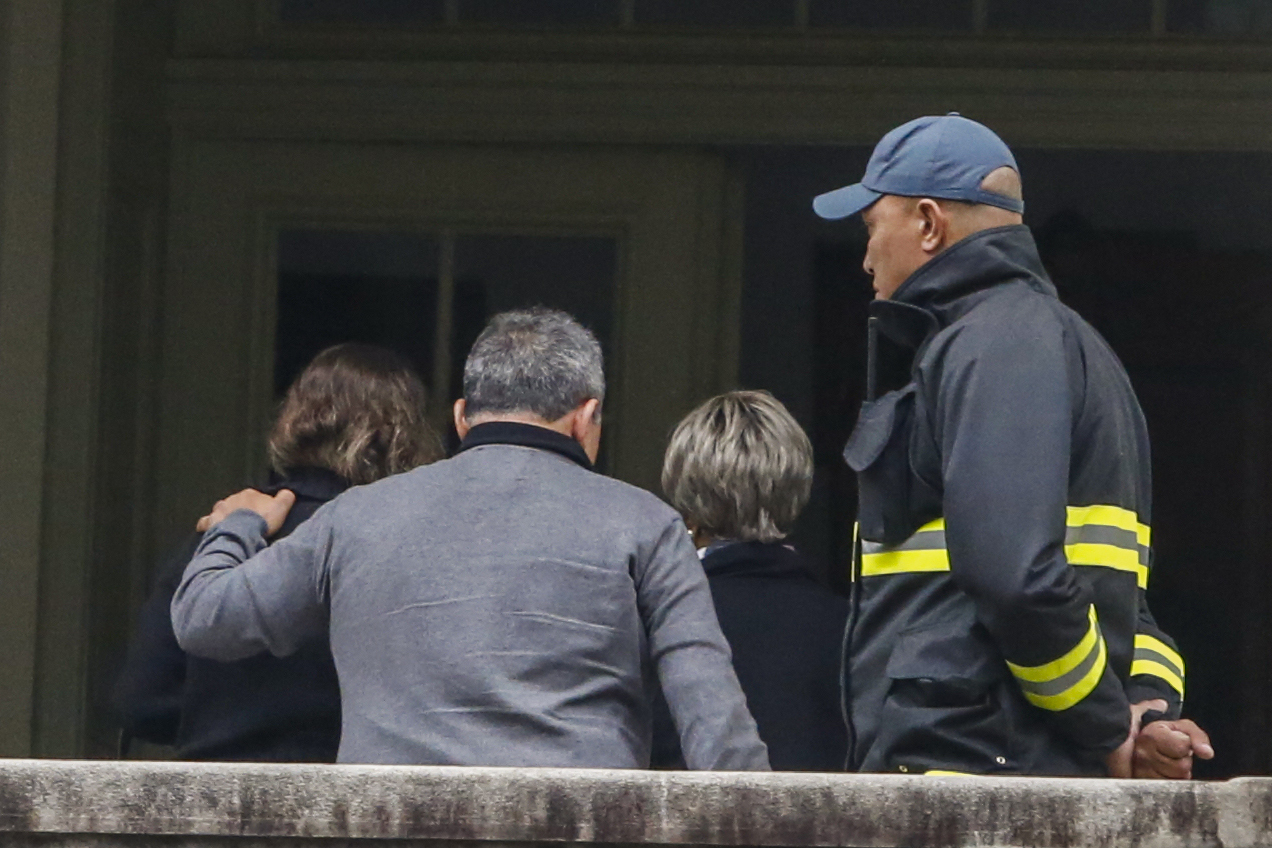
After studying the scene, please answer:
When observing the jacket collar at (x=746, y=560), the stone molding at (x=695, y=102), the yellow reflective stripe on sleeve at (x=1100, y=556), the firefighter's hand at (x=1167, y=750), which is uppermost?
the stone molding at (x=695, y=102)

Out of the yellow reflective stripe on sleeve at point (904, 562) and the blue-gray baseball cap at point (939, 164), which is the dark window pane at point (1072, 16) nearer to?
the blue-gray baseball cap at point (939, 164)

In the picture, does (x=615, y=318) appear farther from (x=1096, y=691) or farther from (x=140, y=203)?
(x=1096, y=691)

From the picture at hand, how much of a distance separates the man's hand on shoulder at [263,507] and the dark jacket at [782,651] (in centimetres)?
63

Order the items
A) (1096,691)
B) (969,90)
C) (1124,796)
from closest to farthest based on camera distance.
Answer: (1124,796)
(1096,691)
(969,90)

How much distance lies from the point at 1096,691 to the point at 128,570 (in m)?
3.24

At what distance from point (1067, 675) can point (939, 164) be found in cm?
67

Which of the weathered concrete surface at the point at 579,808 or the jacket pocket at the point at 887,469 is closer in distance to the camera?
the weathered concrete surface at the point at 579,808

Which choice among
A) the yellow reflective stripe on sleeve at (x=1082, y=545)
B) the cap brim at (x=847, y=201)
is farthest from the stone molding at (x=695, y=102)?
the yellow reflective stripe on sleeve at (x=1082, y=545)

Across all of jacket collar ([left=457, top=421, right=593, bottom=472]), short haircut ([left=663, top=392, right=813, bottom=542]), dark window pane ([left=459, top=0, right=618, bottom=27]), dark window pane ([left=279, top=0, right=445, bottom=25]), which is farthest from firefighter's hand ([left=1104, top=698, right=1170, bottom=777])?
dark window pane ([left=279, top=0, right=445, bottom=25])

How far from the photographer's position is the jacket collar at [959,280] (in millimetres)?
2895

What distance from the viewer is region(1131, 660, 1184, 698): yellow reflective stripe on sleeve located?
2.98 metres

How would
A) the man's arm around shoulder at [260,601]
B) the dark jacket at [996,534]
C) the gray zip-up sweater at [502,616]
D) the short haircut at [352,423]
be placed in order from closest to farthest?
the dark jacket at [996,534] < the gray zip-up sweater at [502,616] < the man's arm around shoulder at [260,601] < the short haircut at [352,423]

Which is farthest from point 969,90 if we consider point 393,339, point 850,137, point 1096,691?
point 1096,691

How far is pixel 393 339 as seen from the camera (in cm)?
557
